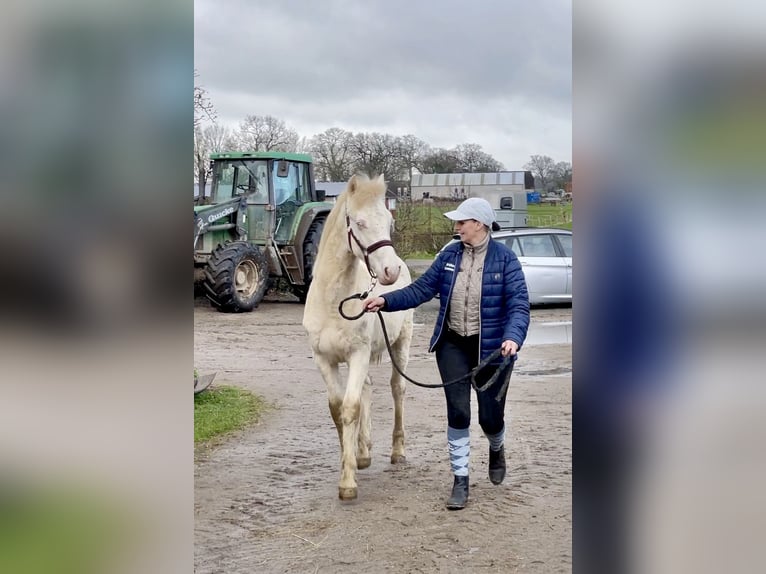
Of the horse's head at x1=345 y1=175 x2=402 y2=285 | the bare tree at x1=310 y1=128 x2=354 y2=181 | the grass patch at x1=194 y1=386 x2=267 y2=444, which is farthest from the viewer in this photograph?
the bare tree at x1=310 y1=128 x2=354 y2=181

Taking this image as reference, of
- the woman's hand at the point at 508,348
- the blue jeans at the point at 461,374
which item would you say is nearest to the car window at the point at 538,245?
the blue jeans at the point at 461,374

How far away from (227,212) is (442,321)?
829 cm

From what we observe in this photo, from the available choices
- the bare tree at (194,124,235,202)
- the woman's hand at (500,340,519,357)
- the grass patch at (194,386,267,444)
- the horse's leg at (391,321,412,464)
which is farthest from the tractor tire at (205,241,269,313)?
the woman's hand at (500,340,519,357)

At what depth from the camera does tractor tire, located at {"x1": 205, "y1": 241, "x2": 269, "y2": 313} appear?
1084 cm

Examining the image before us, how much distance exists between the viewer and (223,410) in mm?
6086

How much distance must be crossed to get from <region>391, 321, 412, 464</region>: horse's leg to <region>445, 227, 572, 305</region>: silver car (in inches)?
220

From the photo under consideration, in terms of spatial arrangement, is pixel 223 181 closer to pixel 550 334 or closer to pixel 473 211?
pixel 550 334

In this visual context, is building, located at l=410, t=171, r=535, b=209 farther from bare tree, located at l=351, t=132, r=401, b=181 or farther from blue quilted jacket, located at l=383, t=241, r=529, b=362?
Result: blue quilted jacket, located at l=383, t=241, r=529, b=362

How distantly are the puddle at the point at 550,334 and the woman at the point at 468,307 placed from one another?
6.31 m

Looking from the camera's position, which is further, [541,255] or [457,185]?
[541,255]
